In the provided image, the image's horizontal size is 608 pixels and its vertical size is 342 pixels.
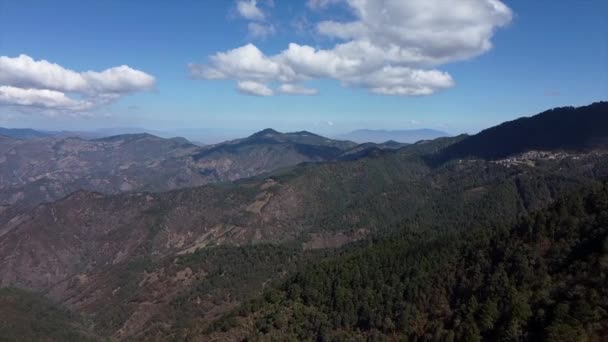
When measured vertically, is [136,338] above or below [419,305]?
below

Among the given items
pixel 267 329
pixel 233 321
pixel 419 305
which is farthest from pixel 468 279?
pixel 233 321

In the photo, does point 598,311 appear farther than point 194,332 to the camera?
No

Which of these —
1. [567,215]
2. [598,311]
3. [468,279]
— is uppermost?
[567,215]

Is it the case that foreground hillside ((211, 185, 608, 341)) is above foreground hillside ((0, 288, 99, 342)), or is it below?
above

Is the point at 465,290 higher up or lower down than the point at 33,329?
higher up

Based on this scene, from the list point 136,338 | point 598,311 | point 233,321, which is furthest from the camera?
point 136,338

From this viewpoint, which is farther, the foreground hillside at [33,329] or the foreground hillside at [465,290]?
the foreground hillside at [33,329]

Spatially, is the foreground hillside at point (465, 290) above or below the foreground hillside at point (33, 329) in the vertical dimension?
above

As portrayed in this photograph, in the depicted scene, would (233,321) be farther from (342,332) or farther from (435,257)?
(435,257)

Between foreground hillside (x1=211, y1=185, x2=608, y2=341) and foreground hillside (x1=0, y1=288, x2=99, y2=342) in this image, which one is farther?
foreground hillside (x1=0, y1=288, x2=99, y2=342)

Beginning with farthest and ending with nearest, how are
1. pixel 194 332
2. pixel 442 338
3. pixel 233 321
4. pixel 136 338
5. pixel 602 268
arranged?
1. pixel 136 338
2. pixel 194 332
3. pixel 233 321
4. pixel 442 338
5. pixel 602 268

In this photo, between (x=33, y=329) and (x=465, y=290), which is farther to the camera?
(x=33, y=329)
